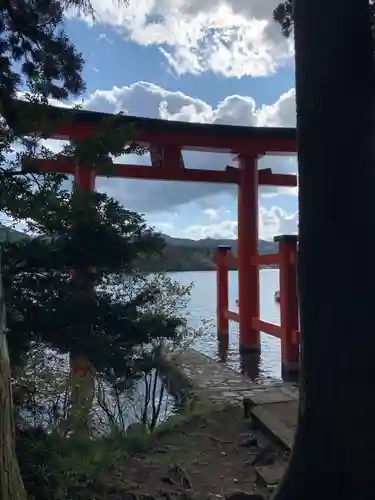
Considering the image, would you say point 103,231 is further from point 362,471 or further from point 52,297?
point 362,471

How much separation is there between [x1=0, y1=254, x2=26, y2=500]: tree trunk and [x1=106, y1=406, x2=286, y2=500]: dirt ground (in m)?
1.09

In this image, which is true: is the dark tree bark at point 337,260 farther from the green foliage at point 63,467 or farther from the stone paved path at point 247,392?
the stone paved path at point 247,392

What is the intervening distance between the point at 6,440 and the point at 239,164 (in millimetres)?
6484

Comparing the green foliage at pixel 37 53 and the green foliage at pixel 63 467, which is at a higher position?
the green foliage at pixel 37 53

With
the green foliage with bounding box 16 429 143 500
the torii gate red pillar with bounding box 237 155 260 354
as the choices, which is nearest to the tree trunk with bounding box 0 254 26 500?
the green foliage with bounding box 16 429 143 500

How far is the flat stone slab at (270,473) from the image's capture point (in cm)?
272

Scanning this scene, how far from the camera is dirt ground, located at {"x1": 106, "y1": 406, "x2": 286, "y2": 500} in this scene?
2787 millimetres

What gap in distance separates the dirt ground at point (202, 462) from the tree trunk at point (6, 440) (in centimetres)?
109

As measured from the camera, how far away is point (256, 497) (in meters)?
2.39

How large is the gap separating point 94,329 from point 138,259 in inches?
19.5

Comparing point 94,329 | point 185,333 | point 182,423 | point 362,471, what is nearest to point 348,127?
point 362,471

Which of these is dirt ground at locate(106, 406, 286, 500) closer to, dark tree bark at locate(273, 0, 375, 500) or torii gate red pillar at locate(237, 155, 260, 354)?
dark tree bark at locate(273, 0, 375, 500)

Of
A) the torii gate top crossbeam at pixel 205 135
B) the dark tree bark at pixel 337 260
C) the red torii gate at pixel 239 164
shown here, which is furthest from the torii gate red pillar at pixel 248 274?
the dark tree bark at pixel 337 260

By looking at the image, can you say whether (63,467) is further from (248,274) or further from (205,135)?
(248,274)
